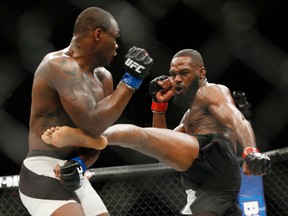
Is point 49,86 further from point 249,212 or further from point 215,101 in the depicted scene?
point 249,212

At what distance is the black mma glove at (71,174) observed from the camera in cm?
164

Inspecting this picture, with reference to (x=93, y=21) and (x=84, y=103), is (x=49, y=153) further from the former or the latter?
(x=93, y=21)

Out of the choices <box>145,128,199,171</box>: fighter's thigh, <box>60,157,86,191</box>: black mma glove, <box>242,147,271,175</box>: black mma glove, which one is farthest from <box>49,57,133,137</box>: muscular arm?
<box>242,147,271,175</box>: black mma glove

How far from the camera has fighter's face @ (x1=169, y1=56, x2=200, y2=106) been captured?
2529 mm

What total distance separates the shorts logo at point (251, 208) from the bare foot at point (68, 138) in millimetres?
1141

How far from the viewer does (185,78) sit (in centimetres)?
253

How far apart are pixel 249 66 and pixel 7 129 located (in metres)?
2.43

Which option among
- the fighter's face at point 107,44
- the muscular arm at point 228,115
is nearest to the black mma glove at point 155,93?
the muscular arm at point 228,115

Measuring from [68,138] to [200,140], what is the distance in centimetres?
85

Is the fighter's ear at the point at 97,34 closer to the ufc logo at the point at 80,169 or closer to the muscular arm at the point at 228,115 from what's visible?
the ufc logo at the point at 80,169

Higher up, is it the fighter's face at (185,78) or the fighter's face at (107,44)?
the fighter's face at (107,44)

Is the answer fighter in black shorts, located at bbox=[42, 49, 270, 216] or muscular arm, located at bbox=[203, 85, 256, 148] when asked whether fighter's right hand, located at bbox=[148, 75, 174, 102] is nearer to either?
fighter in black shorts, located at bbox=[42, 49, 270, 216]

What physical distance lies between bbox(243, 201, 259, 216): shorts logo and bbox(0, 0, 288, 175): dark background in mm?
1825

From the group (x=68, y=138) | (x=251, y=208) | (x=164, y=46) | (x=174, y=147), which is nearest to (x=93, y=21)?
(x=68, y=138)
